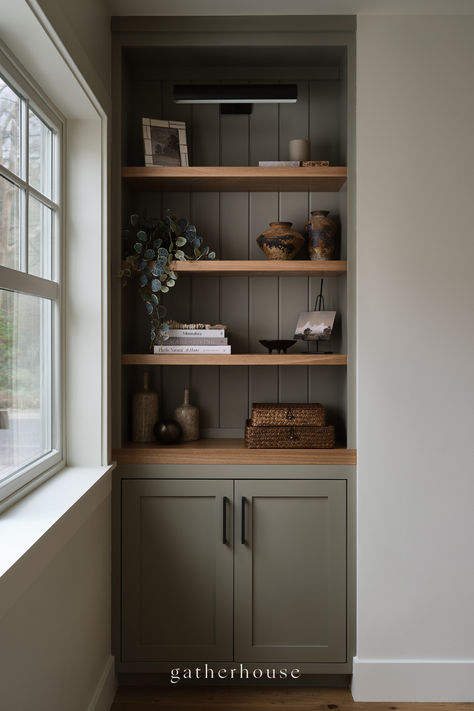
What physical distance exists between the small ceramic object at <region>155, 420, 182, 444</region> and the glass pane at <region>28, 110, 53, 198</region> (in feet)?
3.28

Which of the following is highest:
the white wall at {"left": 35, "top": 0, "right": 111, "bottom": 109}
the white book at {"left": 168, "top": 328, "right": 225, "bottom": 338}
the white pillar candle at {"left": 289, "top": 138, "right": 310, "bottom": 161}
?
the white wall at {"left": 35, "top": 0, "right": 111, "bottom": 109}

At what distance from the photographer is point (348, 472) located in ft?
7.70

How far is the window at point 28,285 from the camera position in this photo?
164cm

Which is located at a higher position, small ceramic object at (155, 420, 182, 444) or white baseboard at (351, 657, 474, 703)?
small ceramic object at (155, 420, 182, 444)

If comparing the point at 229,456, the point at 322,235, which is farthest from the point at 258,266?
the point at 229,456

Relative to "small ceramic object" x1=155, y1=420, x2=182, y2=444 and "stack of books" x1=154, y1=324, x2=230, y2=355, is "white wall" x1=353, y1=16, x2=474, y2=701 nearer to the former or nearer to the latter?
"stack of books" x1=154, y1=324, x2=230, y2=355

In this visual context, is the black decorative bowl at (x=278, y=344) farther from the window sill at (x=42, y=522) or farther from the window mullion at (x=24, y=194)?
the window mullion at (x=24, y=194)

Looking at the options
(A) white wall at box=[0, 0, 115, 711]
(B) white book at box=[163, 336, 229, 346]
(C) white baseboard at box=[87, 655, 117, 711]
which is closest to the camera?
(A) white wall at box=[0, 0, 115, 711]

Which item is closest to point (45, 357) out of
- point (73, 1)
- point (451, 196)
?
point (73, 1)

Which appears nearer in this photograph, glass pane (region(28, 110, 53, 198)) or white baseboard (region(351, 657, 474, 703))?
glass pane (region(28, 110, 53, 198))

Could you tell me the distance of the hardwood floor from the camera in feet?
7.45

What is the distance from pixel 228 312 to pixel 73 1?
133 centimetres

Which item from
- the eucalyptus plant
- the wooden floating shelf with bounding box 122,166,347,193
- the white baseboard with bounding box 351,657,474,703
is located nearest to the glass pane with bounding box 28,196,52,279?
the eucalyptus plant

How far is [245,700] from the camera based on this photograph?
2320 millimetres
